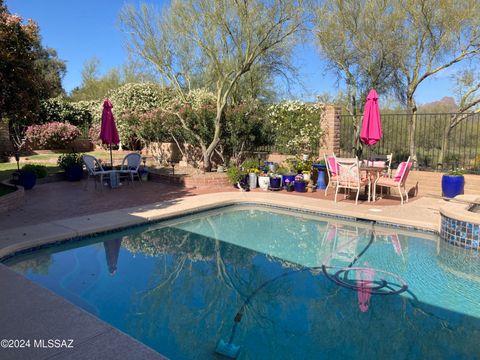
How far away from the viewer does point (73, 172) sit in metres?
11.8

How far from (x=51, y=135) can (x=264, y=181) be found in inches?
471

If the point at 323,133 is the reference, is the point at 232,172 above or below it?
below

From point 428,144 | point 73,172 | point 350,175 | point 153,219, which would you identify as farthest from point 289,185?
point 73,172

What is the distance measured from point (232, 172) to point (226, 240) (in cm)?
439

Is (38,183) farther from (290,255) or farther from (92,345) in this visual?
(92,345)

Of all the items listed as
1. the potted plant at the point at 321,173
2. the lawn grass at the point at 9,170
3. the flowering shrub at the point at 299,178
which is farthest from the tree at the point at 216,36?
the lawn grass at the point at 9,170

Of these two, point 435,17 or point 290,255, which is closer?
point 290,255

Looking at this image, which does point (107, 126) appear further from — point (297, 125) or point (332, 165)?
point (332, 165)

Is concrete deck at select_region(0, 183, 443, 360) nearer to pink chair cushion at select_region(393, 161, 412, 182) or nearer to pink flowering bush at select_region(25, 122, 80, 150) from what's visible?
pink chair cushion at select_region(393, 161, 412, 182)

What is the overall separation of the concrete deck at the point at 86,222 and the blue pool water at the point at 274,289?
40cm

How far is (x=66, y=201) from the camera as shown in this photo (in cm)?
872

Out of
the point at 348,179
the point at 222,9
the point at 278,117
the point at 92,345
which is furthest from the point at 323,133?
the point at 92,345

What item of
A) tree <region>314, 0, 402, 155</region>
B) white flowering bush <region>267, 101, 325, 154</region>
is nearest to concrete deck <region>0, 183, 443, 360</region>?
white flowering bush <region>267, 101, 325, 154</region>

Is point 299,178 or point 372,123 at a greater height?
point 372,123
